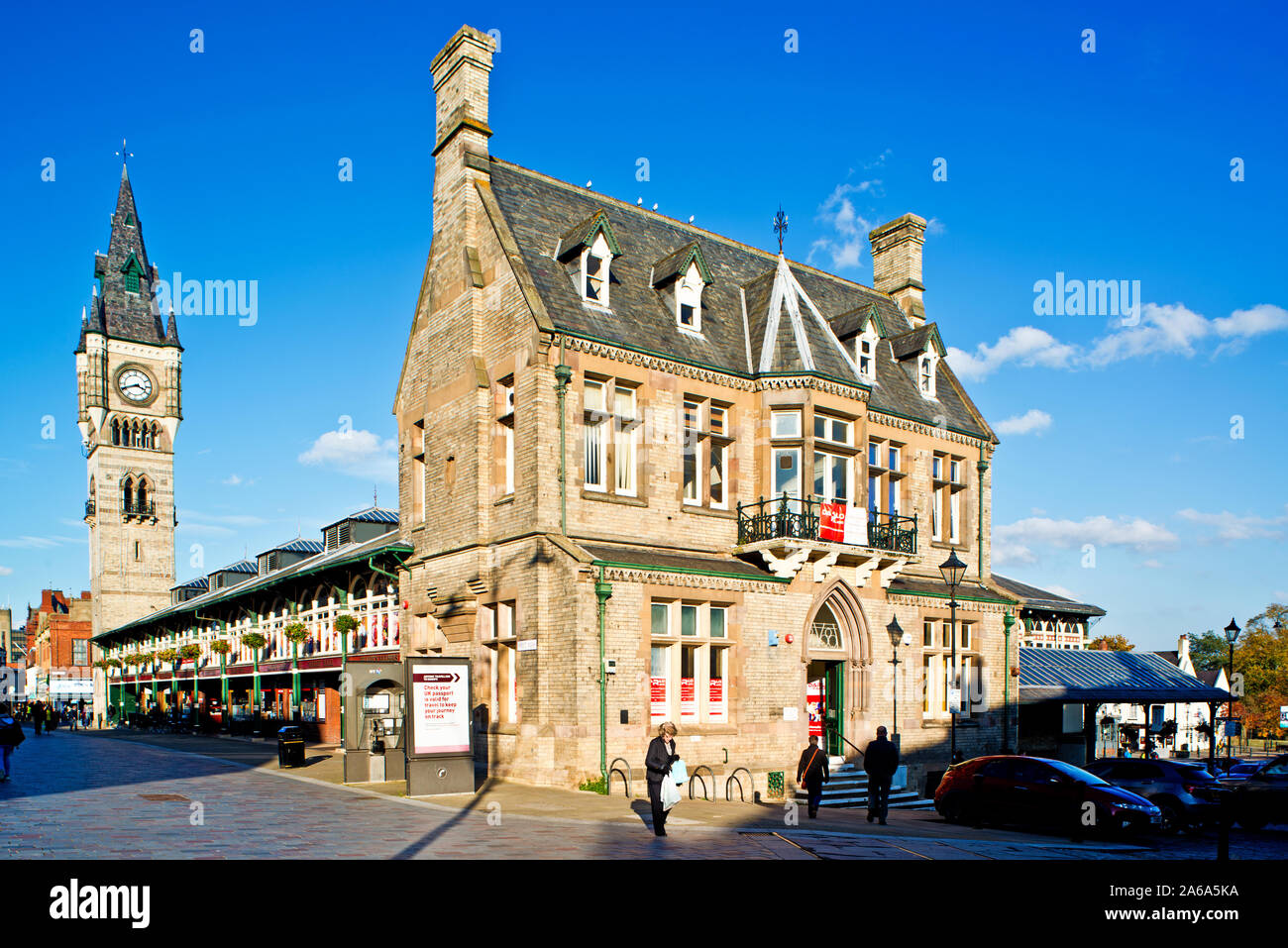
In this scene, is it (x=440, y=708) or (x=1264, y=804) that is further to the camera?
(x=1264, y=804)

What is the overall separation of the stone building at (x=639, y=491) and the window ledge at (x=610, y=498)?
0.23 ft

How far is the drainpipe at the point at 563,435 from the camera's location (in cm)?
2258

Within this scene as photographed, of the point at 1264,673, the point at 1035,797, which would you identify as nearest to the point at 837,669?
the point at 1035,797

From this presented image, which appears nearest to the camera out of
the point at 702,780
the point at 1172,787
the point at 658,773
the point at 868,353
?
the point at 658,773

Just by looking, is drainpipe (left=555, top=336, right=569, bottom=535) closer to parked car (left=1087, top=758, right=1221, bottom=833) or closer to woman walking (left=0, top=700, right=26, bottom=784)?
woman walking (left=0, top=700, right=26, bottom=784)

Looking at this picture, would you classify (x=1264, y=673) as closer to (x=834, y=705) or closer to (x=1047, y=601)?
(x=1047, y=601)

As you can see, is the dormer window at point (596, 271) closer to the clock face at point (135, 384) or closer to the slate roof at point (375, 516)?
the slate roof at point (375, 516)

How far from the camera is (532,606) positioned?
74.2 feet

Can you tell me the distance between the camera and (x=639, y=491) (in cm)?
2416

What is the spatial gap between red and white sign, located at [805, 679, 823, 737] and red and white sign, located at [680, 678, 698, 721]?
4.76 m

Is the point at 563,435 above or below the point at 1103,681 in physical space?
above

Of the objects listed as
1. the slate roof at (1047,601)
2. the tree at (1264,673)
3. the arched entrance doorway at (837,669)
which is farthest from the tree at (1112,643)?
the arched entrance doorway at (837,669)

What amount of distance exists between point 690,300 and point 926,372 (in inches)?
385
